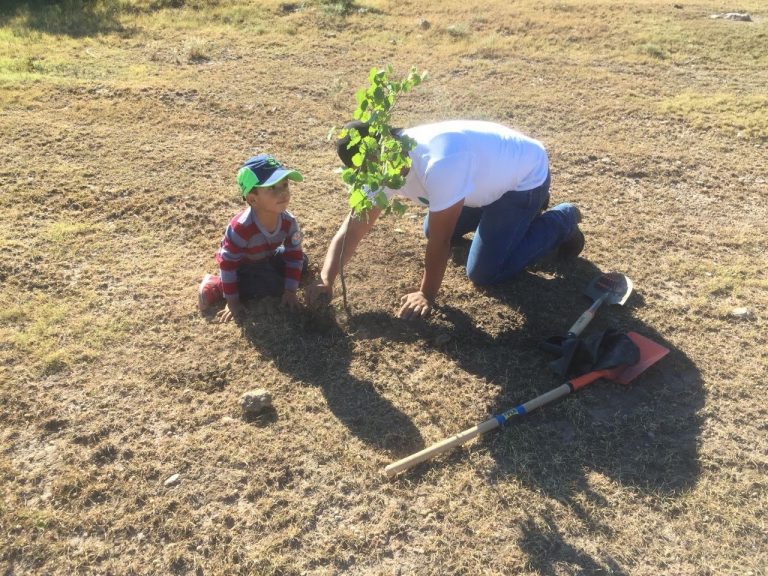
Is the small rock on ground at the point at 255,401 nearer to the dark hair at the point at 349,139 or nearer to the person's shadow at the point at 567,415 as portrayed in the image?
the person's shadow at the point at 567,415

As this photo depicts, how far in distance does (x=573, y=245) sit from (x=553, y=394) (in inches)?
51.3

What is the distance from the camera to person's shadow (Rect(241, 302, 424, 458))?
110 inches

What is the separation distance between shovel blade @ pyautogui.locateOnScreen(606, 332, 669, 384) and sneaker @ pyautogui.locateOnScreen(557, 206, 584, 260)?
823 mm

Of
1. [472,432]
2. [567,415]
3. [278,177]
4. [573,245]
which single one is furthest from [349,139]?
[573,245]

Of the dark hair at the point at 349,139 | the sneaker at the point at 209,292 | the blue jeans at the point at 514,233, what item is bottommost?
the sneaker at the point at 209,292

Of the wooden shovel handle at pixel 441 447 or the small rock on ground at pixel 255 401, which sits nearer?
the wooden shovel handle at pixel 441 447

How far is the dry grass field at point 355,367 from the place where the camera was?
2.39 metres

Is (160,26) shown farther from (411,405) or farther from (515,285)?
(411,405)

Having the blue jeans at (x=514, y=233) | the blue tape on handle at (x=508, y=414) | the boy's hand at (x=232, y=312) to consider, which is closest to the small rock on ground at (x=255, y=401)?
the boy's hand at (x=232, y=312)

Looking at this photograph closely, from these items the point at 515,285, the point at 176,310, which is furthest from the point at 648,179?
the point at 176,310

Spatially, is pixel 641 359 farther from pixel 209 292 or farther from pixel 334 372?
pixel 209 292

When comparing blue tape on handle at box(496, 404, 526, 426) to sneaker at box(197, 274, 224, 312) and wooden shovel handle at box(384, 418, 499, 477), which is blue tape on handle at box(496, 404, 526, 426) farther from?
sneaker at box(197, 274, 224, 312)

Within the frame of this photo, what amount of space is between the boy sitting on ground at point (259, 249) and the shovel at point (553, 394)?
3.78ft

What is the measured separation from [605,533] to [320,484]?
113 cm
